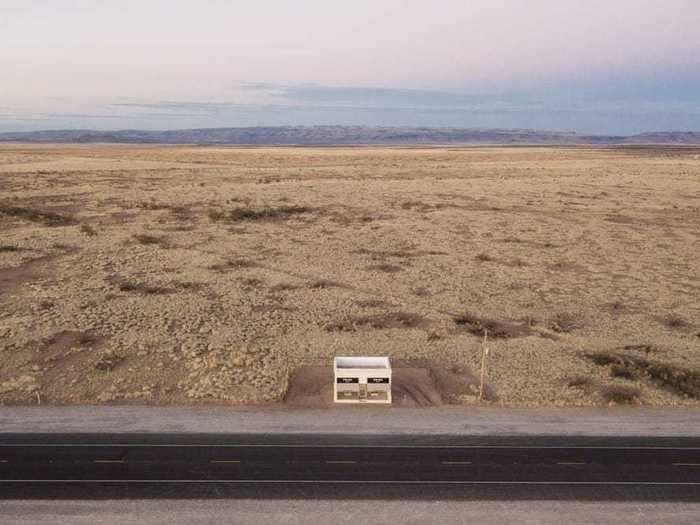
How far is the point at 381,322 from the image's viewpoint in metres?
30.4

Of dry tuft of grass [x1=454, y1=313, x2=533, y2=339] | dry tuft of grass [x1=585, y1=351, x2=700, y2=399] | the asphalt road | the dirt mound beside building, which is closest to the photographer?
the asphalt road

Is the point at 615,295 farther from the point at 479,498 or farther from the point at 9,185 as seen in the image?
the point at 9,185

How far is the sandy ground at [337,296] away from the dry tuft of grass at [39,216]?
313 millimetres

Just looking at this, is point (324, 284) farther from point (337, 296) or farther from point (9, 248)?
point (9, 248)

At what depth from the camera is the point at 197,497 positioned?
1620cm

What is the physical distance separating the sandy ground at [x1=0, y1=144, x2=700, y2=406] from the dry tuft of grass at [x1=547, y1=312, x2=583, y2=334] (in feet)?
0.51

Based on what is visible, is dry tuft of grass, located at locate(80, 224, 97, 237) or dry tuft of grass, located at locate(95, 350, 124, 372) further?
dry tuft of grass, located at locate(80, 224, 97, 237)

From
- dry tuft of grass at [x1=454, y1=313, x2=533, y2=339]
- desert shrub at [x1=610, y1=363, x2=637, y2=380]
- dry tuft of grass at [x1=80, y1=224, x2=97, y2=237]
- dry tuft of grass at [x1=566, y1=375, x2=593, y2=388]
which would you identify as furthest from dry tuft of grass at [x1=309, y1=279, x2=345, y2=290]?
dry tuft of grass at [x1=80, y1=224, x2=97, y2=237]

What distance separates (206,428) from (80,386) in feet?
22.0

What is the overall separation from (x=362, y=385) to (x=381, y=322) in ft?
28.8

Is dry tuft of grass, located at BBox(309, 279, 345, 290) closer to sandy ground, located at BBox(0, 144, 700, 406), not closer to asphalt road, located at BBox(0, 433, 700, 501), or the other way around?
sandy ground, located at BBox(0, 144, 700, 406)

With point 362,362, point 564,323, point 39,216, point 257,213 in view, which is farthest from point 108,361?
point 39,216

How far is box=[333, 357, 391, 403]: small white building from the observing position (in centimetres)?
2158

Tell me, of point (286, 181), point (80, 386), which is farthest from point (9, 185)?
point (80, 386)
